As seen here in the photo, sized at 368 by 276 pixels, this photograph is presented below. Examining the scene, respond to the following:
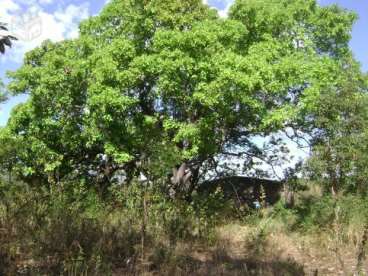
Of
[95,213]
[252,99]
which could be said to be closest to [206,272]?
[95,213]

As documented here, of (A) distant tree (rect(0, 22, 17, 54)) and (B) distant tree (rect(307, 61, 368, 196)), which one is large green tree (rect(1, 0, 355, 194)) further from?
(A) distant tree (rect(0, 22, 17, 54))

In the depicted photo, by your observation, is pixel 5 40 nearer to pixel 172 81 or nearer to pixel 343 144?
pixel 343 144

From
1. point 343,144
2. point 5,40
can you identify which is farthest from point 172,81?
point 5,40

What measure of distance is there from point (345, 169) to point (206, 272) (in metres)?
Answer: 8.51

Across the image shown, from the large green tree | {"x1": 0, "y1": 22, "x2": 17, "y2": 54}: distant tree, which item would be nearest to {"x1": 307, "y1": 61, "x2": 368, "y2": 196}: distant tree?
the large green tree

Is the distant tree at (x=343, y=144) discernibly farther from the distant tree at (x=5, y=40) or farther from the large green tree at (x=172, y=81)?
the distant tree at (x=5, y=40)

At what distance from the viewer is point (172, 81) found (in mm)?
18859

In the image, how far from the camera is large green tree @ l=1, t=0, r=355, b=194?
18891 mm

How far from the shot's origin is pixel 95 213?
27.3ft

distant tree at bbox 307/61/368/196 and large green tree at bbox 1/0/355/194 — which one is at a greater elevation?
large green tree at bbox 1/0/355/194

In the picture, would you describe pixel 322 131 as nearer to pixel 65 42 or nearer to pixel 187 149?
pixel 187 149

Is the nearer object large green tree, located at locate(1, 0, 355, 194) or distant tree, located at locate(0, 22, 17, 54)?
distant tree, located at locate(0, 22, 17, 54)

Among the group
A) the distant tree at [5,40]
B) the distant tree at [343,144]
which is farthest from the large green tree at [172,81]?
the distant tree at [5,40]

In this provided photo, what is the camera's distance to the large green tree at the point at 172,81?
18891 millimetres
